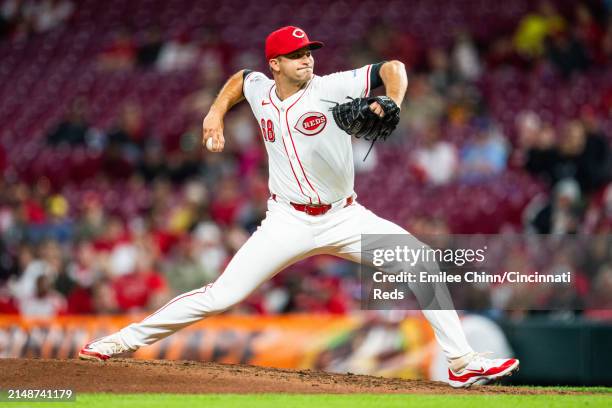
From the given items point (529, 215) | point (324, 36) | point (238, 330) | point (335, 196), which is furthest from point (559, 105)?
point (335, 196)

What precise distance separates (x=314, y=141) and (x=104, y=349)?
178 cm

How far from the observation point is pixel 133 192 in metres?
12.8

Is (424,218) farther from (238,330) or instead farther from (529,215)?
(238,330)

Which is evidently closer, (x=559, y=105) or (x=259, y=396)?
(x=259, y=396)

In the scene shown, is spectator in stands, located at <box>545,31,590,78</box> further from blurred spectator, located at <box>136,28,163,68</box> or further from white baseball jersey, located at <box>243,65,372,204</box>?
white baseball jersey, located at <box>243,65,372,204</box>

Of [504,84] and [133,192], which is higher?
[504,84]

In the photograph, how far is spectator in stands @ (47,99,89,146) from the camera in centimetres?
1391

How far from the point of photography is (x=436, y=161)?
453 inches

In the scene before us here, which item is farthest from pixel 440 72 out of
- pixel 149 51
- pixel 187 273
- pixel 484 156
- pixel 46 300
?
pixel 46 300

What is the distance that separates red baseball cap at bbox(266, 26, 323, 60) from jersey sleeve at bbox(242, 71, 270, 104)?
248mm

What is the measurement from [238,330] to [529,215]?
3.18 m

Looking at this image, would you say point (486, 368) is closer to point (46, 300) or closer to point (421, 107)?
point (46, 300)

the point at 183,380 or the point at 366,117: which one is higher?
the point at 366,117

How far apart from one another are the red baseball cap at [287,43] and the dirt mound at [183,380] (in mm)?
1906
